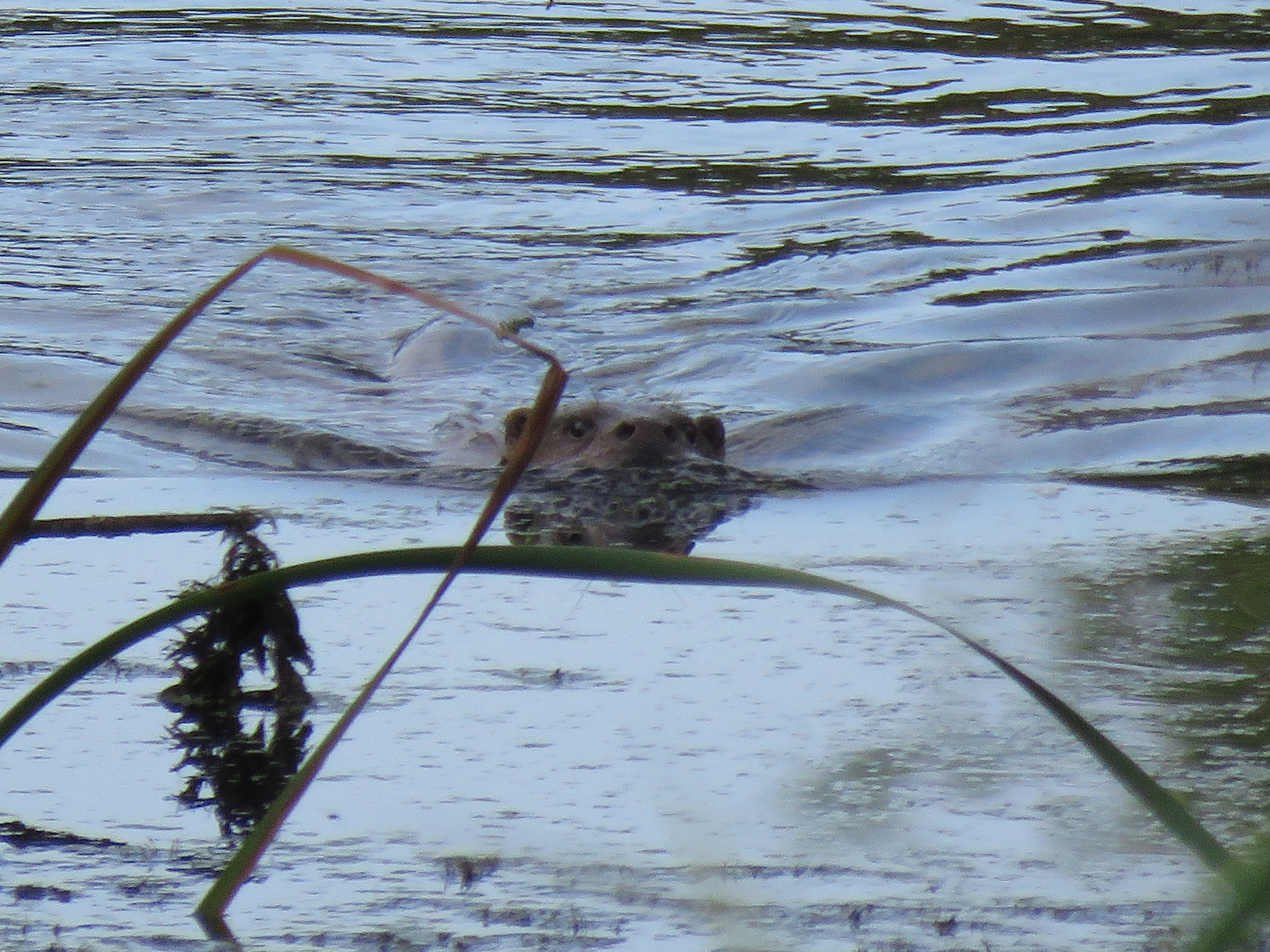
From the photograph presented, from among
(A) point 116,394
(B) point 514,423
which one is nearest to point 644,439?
(B) point 514,423

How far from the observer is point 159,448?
6.51m

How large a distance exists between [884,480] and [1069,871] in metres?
3.38

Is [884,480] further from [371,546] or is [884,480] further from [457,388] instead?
[457,388]

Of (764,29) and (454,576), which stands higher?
(454,576)

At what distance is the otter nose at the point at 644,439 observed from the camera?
6.11 m

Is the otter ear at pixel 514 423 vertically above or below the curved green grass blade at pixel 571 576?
below

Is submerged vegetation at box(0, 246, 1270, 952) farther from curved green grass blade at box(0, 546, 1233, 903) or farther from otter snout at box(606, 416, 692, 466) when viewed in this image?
otter snout at box(606, 416, 692, 466)

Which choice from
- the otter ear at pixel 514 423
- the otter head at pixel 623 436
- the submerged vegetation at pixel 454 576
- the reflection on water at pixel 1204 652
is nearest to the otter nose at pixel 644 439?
the otter head at pixel 623 436

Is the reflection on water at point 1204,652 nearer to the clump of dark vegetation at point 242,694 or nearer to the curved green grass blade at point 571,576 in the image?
the curved green grass blade at point 571,576

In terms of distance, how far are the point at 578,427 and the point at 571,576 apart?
479 cm

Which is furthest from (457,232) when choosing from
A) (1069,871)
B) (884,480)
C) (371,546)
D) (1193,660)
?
(1069,871)

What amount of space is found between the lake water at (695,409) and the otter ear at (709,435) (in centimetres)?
26

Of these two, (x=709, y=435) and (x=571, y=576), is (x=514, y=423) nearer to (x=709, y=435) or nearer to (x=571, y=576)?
(x=709, y=435)

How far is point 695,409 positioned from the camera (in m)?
7.82
